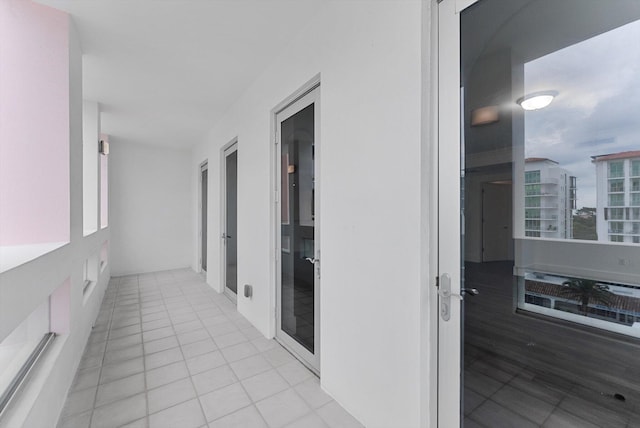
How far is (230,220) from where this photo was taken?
4539 millimetres

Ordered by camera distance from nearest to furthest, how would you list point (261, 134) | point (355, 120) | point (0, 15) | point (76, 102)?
point (355, 120), point (0, 15), point (76, 102), point (261, 134)

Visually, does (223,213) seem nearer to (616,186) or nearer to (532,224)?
(532,224)

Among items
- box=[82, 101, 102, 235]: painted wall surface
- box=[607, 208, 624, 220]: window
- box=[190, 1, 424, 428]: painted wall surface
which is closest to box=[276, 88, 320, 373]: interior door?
box=[190, 1, 424, 428]: painted wall surface

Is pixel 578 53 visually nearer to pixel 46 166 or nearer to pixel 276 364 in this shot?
pixel 276 364

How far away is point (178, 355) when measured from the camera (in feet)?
8.82

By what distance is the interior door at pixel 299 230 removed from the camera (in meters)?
2.38

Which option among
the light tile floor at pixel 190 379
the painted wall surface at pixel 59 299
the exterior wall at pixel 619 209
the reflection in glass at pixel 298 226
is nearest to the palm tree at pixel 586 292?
the exterior wall at pixel 619 209

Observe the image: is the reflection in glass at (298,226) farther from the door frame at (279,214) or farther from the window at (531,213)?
the window at (531,213)

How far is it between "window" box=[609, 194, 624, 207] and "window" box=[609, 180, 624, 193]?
2 cm

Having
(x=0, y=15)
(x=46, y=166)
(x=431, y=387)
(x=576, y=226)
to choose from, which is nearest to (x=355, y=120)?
(x=576, y=226)

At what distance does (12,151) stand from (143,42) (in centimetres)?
143

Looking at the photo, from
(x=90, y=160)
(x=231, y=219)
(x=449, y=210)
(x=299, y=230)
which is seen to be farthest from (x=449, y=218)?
(x=90, y=160)

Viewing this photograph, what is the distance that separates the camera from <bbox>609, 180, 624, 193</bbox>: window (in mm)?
906

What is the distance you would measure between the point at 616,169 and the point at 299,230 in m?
2.15
